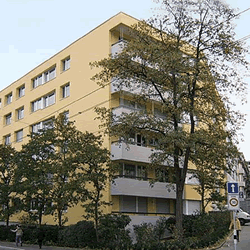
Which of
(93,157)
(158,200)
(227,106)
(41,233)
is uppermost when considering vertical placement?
(227,106)

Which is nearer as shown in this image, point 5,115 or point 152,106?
point 152,106

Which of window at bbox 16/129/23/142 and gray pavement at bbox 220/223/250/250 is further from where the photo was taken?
window at bbox 16/129/23/142

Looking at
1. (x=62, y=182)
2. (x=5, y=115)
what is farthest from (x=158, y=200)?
(x=5, y=115)

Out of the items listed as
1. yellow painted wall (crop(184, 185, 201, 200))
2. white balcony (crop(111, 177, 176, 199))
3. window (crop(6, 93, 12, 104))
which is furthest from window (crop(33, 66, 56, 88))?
yellow painted wall (crop(184, 185, 201, 200))

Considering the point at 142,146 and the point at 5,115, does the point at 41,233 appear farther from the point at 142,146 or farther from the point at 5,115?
the point at 5,115

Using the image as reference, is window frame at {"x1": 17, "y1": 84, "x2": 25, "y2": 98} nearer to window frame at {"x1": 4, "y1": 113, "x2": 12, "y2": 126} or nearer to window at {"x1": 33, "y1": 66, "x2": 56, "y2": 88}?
window at {"x1": 33, "y1": 66, "x2": 56, "y2": 88}

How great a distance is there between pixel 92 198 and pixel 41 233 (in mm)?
4820

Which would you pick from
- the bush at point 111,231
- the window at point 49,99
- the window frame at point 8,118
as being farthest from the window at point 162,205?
the window frame at point 8,118

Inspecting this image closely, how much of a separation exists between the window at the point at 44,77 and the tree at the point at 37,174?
11.2m

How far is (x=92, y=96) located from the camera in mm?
31953

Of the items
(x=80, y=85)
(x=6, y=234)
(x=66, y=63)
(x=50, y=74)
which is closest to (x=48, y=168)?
(x=6, y=234)

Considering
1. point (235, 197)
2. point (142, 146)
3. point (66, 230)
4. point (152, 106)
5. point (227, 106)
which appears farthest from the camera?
point (152, 106)

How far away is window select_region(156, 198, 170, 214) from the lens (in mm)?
32938

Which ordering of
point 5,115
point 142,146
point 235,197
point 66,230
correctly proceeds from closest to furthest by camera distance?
point 235,197, point 66,230, point 142,146, point 5,115
